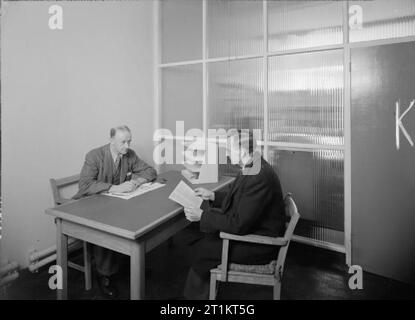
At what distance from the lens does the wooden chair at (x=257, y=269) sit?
4.79ft

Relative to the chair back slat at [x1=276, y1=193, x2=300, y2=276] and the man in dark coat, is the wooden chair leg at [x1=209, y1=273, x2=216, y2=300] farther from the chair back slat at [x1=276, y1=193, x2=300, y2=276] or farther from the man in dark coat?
the chair back slat at [x1=276, y1=193, x2=300, y2=276]

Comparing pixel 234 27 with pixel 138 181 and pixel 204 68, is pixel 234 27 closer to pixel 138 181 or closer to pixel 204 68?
pixel 204 68

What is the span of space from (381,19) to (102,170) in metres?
2.51

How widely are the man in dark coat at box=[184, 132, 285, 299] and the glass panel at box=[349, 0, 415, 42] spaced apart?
1482 mm

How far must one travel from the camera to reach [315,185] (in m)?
2.61

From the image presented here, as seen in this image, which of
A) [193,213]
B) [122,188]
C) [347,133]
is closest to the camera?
[193,213]

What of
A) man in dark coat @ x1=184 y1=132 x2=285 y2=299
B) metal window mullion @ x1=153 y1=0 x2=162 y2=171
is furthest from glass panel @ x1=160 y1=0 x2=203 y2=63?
man in dark coat @ x1=184 y1=132 x2=285 y2=299

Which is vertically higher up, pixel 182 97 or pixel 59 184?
pixel 182 97

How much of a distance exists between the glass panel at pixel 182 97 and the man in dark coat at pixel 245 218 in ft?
5.63

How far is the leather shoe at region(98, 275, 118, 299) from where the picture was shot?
195 cm

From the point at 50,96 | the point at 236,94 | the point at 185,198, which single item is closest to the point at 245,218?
the point at 185,198

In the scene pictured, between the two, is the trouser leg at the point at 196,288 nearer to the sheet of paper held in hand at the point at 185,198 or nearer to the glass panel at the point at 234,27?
the sheet of paper held in hand at the point at 185,198
